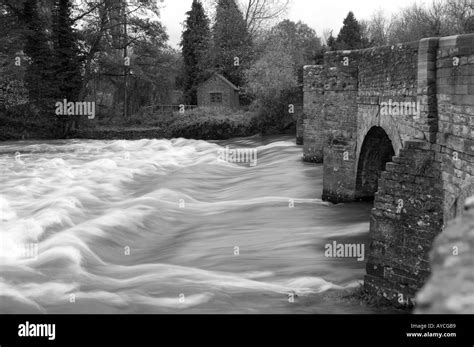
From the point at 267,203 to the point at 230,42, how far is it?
116 feet

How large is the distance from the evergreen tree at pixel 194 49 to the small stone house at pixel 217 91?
241cm

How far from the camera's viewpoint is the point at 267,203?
16.2 meters

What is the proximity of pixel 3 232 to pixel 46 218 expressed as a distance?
4.22 feet

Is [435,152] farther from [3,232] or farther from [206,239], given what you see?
[3,232]

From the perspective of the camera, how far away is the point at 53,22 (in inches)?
1483

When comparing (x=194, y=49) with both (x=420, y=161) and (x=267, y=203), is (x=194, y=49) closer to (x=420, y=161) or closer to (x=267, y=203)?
(x=267, y=203)

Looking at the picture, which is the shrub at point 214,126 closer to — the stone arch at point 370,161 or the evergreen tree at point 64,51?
the evergreen tree at point 64,51

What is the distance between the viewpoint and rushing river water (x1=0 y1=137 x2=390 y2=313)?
8.73m

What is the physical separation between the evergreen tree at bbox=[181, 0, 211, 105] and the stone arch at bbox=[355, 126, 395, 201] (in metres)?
33.9


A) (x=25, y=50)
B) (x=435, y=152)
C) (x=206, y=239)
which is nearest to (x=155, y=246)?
(x=206, y=239)

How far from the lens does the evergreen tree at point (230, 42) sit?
4859cm

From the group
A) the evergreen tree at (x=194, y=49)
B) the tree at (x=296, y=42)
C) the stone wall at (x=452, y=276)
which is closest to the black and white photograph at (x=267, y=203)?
the stone wall at (x=452, y=276)

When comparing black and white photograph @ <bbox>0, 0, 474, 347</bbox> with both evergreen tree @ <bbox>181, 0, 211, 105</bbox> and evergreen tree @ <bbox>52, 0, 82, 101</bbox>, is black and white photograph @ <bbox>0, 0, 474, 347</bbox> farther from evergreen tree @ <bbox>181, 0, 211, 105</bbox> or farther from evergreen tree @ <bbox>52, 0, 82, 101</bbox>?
evergreen tree @ <bbox>181, 0, 211, 105</bbox>

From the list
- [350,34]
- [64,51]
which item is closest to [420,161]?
[64,51]
